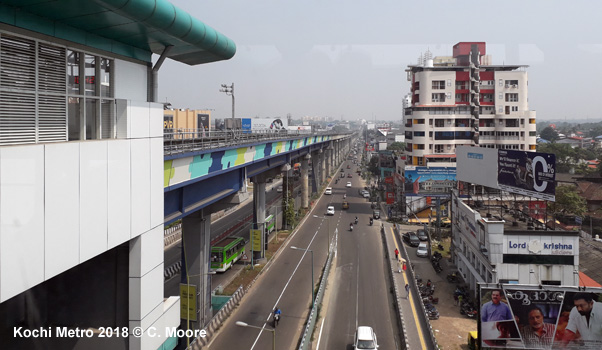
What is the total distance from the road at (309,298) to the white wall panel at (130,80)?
10219 millimetres

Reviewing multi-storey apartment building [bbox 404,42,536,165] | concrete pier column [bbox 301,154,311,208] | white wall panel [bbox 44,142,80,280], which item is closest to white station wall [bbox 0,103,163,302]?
white wall panel [bbox 44,142,80,280]

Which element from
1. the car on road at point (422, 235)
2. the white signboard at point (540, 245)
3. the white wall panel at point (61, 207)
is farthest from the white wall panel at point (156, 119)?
the car on road at point (422, 235)

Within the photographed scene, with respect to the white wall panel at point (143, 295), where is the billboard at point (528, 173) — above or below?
above

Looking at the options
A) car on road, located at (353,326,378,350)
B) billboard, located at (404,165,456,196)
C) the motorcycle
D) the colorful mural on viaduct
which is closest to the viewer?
the colorful mural on viaduct

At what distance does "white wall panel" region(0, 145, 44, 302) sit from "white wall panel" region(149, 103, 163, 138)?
2.64 m

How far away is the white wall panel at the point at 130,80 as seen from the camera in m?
6.73

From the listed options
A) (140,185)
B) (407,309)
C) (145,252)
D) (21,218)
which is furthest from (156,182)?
(407,309)

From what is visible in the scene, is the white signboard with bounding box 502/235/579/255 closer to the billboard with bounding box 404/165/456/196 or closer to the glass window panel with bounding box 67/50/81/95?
the glass window panel with bounding box 67/50/81/95

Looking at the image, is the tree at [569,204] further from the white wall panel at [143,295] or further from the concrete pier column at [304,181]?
the white wall panel at [143,295]

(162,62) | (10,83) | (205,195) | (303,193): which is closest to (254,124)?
(303,193)

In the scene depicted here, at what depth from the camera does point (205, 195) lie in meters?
12.9

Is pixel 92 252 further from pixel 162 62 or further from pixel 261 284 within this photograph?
pixel 261 284

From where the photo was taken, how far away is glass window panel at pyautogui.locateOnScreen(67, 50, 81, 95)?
5.91m

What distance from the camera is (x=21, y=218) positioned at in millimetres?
4586
